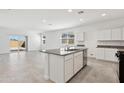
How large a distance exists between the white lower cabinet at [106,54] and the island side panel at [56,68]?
4066mm

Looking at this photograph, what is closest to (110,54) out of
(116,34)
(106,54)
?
(106,54)

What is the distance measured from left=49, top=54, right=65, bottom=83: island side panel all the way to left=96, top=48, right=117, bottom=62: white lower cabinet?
4066 millimetres

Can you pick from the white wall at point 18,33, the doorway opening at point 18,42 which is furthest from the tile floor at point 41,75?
the doorway opening at point 18,42

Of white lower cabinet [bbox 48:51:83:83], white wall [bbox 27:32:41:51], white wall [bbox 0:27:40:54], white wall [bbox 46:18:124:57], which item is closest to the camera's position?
white lower cabinet [bbox 48:51:83:83]

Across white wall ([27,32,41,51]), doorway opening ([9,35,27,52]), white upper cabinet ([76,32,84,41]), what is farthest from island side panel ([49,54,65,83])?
white wall ([27,32,41,51])

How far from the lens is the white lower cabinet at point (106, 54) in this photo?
5.56 metres

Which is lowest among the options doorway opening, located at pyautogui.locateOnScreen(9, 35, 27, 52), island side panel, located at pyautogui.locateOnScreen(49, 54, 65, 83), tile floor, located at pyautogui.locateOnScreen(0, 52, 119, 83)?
tile floor, located at pyautogui.locateOnScreen(0, 52, 119, 83)

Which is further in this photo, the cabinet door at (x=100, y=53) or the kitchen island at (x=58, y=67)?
the cabinet door at (x=100, y=53)

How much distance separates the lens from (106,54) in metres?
5.87

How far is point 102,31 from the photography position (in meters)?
6.21

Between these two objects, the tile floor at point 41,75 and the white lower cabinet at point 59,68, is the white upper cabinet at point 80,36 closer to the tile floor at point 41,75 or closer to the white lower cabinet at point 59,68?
the tile floor at point 41,75

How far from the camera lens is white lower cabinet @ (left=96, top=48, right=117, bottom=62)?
5.56 metres

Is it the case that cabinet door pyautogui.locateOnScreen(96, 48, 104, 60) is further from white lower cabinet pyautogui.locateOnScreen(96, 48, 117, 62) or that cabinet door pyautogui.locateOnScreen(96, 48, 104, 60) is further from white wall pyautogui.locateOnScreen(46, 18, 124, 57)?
white wall pyautogui.locateOnScreen(46, 18, 124, 57)
